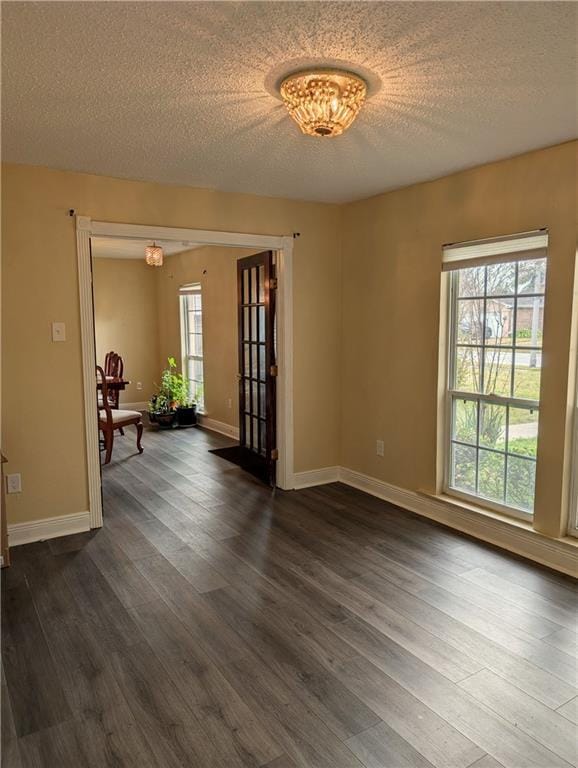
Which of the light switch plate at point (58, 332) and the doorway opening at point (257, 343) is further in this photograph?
the doorway opening at point (257, 343)

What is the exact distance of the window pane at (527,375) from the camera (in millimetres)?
3295

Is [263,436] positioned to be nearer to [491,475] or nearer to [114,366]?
[491,475]

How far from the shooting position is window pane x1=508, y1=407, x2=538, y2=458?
131 inches

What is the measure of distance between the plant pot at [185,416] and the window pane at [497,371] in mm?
4846

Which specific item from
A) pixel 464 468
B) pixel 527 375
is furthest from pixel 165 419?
pixel 527 375

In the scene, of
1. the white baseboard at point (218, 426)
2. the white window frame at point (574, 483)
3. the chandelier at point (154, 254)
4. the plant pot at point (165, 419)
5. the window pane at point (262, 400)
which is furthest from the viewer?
the plant pot at point (165, 419)

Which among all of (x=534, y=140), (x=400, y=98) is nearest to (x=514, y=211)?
(x=534, y=140)

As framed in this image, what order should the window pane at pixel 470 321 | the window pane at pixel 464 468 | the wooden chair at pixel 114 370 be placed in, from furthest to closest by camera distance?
the wooden chair at pixel 114 370 → the window pane at pixel 464 468 → the window pane at pixel 470 321

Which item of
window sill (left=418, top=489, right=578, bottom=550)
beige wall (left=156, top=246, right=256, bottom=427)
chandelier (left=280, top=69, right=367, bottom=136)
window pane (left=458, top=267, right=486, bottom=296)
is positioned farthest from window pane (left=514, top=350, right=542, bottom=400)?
beige wall (left=156, top=246, right=256, bottom=427)

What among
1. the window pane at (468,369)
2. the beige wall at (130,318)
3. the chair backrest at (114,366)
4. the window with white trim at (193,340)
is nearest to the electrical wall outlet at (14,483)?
the window pane at (468,369)

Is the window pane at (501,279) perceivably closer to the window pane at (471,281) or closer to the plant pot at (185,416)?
the window pane at (471,281)

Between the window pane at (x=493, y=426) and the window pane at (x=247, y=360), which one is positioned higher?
the window pane at (x=247, y=360)

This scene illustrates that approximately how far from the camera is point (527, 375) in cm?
335

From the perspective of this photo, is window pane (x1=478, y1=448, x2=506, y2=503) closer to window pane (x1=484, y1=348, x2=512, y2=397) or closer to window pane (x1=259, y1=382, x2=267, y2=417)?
window pane (x1=484, y1=348, x2=512, y2=397)
